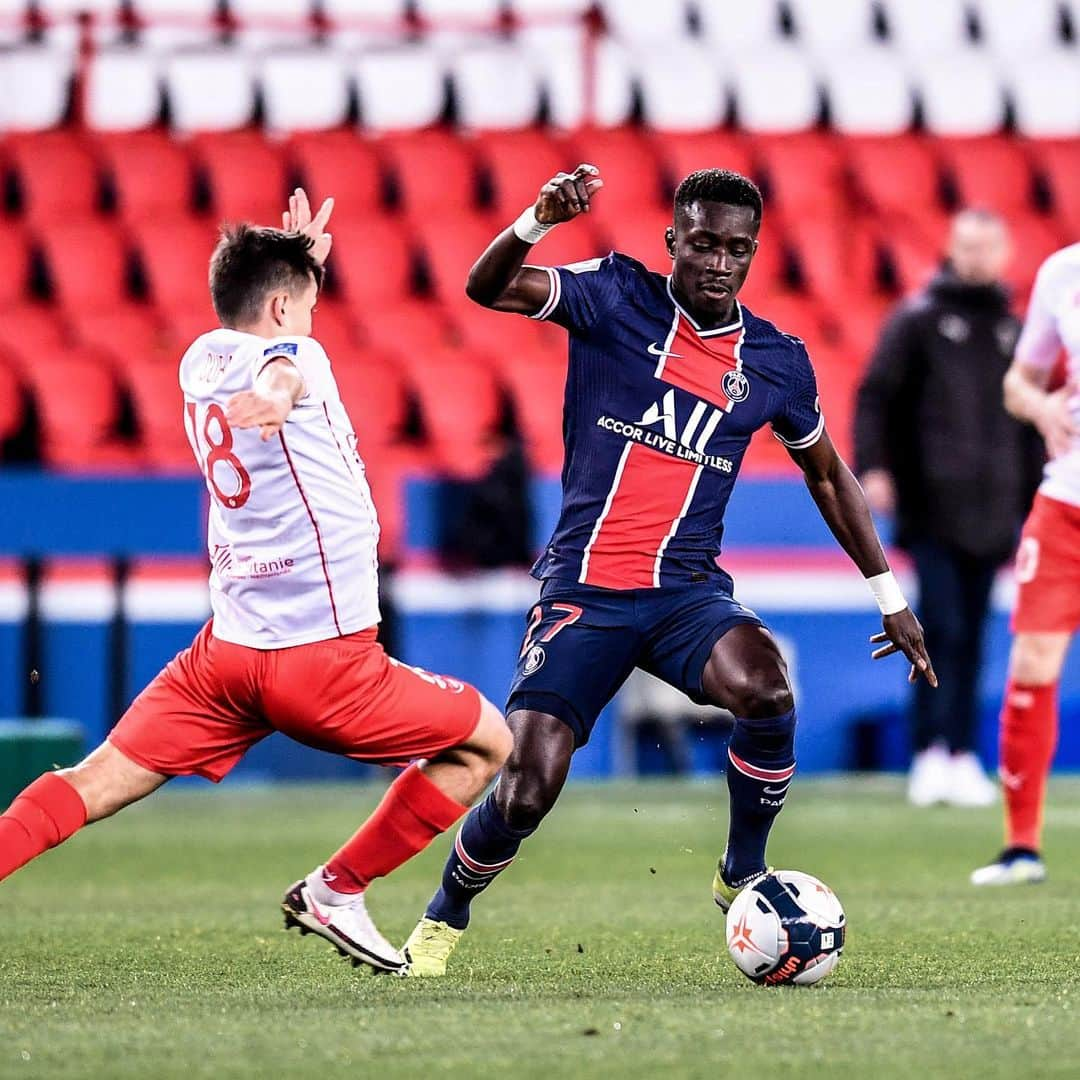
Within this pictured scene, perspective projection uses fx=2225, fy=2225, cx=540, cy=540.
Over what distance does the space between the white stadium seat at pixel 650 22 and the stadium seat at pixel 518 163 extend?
3.44 ft

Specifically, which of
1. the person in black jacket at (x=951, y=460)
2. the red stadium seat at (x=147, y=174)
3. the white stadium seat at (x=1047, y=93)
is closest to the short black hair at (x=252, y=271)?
the person in black jacket at (x=951, y=460)

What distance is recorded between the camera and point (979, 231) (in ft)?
30.5

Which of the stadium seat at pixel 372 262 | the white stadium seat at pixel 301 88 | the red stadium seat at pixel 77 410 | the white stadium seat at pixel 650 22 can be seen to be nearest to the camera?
the red stadium seat at pixel 77 410

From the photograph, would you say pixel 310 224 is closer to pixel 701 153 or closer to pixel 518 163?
pixel 518 163

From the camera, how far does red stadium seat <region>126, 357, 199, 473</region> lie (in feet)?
36.5

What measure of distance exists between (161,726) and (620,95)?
10091 millimetres

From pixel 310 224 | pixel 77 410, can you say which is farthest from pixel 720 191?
pixel 77 410

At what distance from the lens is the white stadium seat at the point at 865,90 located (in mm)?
14266

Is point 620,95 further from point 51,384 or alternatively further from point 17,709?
point 17,709

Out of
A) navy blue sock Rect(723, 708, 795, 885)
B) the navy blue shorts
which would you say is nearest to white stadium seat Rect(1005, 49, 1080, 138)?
the navy blue shorts

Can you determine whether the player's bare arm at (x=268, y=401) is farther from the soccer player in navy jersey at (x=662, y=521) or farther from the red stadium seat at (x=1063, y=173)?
the red stadium seat at (x=1063, y=173)

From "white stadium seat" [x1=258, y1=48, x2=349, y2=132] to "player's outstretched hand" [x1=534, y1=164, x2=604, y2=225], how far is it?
30.1 ft

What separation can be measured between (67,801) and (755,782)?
1.49 m

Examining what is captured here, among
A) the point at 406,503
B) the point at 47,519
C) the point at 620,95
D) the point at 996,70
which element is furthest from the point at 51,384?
the point at 996,70
